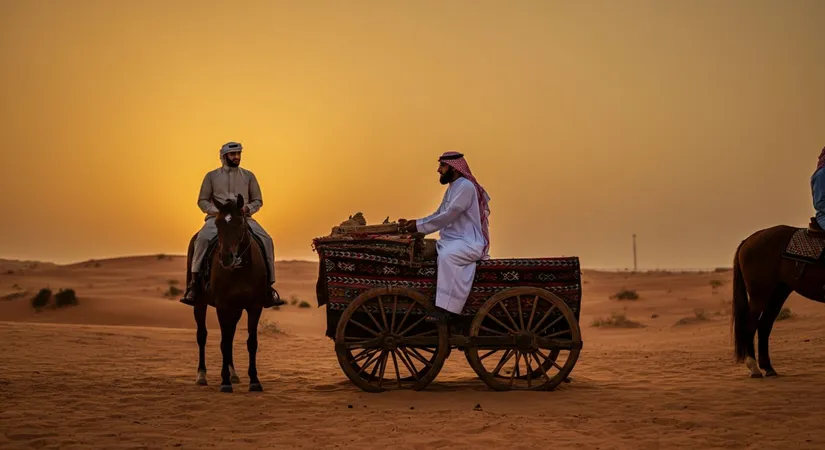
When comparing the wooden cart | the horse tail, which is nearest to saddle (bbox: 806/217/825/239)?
the horse tail

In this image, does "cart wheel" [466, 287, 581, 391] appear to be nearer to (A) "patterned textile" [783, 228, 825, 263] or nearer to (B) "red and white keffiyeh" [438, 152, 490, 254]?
(B) "red and white keffiyeh" [438, 152, 490, 254]

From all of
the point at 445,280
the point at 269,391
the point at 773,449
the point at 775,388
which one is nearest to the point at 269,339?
the point at 269,391

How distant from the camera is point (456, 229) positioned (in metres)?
11.2

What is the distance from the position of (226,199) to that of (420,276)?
131 inches

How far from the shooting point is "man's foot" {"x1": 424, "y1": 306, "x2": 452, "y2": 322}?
10883 millimetres

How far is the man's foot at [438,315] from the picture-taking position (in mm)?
10883

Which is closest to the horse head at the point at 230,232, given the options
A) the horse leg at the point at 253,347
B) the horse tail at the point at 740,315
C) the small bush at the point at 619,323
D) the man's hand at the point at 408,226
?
the horse leg at the point at 253,347

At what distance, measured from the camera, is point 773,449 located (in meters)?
8.14

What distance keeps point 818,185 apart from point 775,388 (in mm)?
2897

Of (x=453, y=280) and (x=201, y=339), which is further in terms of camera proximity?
(x=201, y=339)

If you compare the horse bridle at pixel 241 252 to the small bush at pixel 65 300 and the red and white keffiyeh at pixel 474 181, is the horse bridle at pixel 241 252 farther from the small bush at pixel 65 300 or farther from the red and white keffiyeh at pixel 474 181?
the small bush at pixel 65 300

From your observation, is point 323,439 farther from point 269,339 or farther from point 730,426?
point 269,339

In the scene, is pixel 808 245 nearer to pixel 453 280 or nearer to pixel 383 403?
pixel 453 280

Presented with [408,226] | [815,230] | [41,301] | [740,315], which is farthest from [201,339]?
[41,301]
